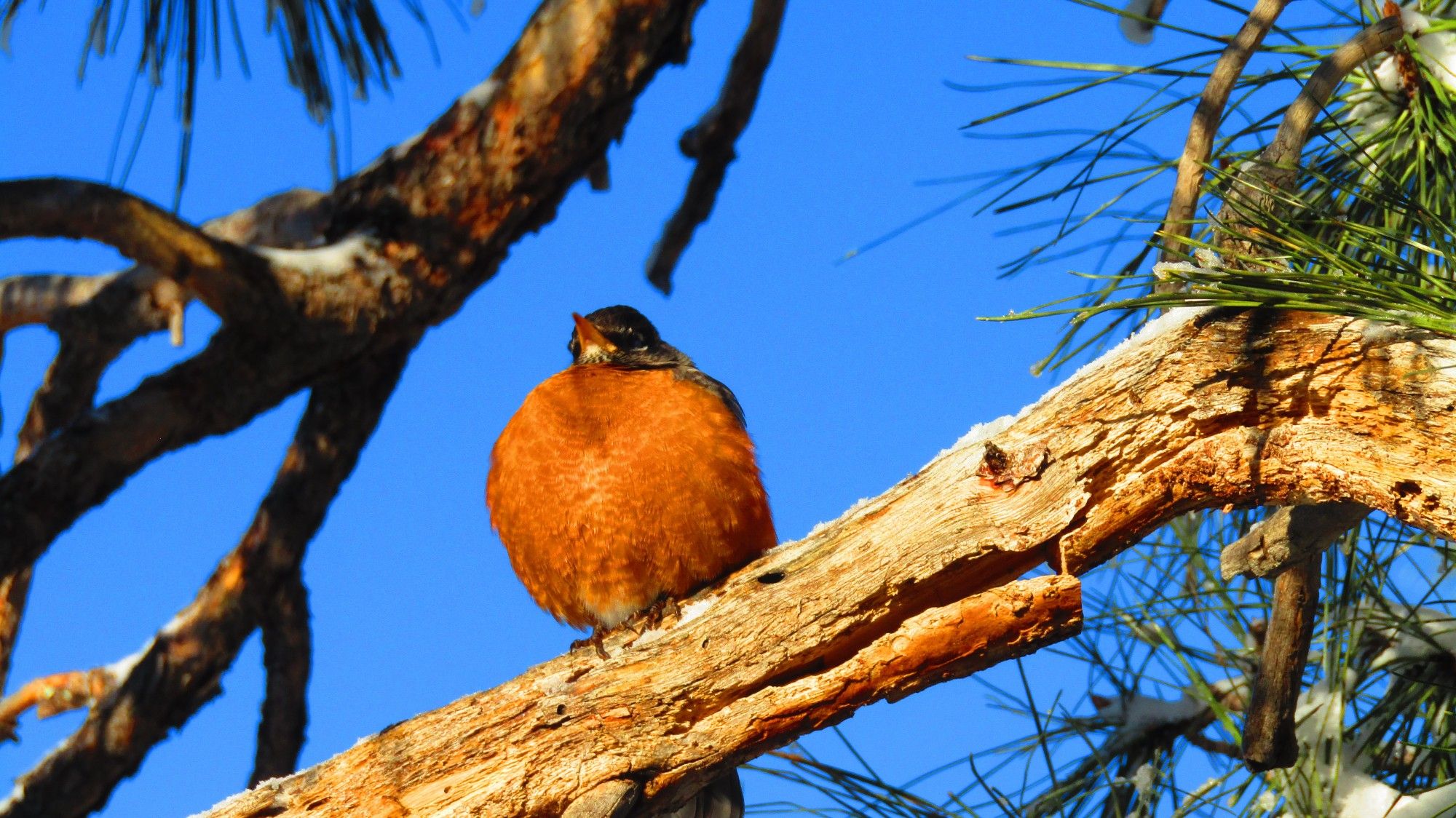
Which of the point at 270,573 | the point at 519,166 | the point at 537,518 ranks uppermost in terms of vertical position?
the point at 519,166

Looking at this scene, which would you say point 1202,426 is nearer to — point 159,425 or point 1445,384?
point 1445,384

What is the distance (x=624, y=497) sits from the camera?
12.3ft

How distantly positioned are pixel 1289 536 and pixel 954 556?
2.21 ft

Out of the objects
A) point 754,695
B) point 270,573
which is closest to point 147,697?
point 270,573

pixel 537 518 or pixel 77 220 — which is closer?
pixel 537 518

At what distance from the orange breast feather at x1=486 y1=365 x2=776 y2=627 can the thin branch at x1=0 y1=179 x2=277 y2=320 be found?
4.03ft

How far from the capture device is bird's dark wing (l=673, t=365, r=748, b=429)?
4172 mm

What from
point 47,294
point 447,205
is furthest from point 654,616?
point 47,294

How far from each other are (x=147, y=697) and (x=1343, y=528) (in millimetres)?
4324

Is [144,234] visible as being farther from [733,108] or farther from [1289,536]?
[1289,536]

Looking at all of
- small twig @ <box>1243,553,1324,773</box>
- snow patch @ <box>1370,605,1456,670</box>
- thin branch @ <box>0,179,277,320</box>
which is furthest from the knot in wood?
thin branch @ <box>0,179,277,320</box>

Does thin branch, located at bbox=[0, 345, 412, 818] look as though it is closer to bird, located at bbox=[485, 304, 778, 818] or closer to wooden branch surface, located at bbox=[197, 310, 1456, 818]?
bird, located at bbox=[485, 304, 778, 818]

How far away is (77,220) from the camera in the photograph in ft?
13.7

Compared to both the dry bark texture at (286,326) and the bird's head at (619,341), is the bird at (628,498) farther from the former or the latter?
the dry bark texture at (286,326)
